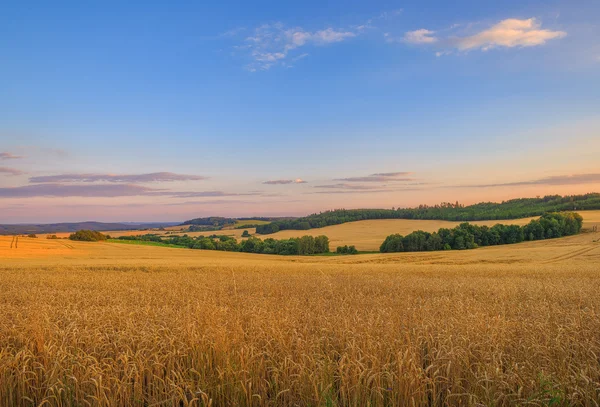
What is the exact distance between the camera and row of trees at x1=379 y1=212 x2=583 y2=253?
2584 inches

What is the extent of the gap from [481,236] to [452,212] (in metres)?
47.9

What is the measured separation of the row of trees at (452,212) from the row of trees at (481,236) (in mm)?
24380

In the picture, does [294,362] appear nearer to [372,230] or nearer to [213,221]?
[372,230]

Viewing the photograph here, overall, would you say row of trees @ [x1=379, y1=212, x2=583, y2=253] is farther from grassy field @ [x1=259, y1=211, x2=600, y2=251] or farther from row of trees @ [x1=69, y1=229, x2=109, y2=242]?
row of trees @ [x1=69, y1=229, x2=109, y2=242]

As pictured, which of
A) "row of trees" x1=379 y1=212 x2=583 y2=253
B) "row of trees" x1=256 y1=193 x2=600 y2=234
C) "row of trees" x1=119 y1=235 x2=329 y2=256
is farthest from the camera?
"row of trees" x1=256 y1=193 x2=600 y2=234

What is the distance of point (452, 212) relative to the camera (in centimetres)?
11300

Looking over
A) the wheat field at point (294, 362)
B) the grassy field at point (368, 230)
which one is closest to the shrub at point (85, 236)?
the grassy field at point (368, 230)

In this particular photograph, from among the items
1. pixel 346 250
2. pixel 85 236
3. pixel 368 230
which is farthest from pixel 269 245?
pixel 85 236

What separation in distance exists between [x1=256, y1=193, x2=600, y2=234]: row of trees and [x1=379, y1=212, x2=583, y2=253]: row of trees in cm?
2438

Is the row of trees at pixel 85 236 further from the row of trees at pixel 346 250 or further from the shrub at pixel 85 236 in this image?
the row of trees at pixel 346 250

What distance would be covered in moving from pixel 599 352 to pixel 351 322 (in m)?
3.86

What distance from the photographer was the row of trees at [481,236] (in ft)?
215

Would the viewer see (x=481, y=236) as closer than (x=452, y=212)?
Yes

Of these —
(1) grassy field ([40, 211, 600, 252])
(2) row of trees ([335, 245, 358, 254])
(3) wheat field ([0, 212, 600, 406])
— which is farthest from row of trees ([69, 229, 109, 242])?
(3) wheat field ([0, 212, 600, 406])
